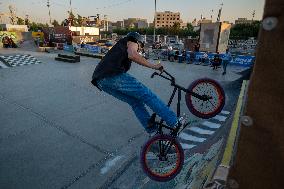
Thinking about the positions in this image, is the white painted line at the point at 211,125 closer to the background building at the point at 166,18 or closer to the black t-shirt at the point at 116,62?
the black t-shirt at the point at 116,62

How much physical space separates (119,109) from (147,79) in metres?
5.03

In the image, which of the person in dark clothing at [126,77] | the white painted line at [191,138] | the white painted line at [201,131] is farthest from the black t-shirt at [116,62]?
the white painted line at [201,131]

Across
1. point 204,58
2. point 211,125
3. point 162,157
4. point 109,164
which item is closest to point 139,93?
point 162,157

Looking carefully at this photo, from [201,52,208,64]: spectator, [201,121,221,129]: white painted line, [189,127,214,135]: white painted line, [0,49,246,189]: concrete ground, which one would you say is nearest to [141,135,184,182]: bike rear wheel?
[0,49,246,189]: concrete ground

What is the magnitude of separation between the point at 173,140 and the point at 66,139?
3173mm

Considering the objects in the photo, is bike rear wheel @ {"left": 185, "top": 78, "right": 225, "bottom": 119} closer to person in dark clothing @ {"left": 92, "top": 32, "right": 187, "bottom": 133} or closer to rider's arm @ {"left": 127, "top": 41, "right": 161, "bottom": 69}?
person in dark clothing @ {"left": 92, "top": 32, "right": 187, "bottom": 133}

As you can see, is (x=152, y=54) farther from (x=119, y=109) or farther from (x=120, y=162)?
(x=120, y=162)

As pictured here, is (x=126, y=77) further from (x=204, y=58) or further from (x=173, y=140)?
(x=204, y=58)

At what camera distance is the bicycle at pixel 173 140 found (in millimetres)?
3182

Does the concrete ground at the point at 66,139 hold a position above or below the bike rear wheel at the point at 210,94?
below

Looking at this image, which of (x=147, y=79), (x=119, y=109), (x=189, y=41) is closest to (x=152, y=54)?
(x=189, y=41)

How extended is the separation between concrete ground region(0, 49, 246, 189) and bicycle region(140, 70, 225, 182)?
21.6 inches

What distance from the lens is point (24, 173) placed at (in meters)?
3.92

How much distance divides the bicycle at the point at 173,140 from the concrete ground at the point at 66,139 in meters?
0.55
